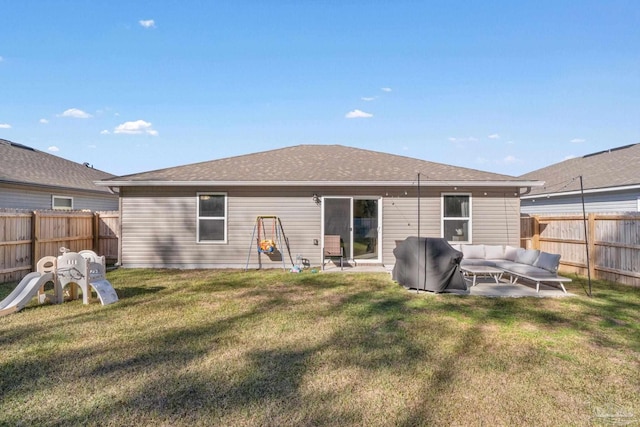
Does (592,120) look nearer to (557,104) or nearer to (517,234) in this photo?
(557,104)

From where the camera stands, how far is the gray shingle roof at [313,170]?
9.48 m

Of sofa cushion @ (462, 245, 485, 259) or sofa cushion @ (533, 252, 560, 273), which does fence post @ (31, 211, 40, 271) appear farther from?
sofa cushion @ (533, 252, 560, 273)

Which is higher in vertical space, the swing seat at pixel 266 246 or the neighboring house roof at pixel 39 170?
the neighboring house roof at pixel 39 170

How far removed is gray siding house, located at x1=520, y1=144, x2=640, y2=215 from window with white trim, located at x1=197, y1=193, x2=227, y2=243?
10.1 meters

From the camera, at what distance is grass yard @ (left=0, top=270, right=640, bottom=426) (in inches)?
100

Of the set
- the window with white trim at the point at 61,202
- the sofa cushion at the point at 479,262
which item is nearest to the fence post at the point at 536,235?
the sofa cushion at the point at 479,262

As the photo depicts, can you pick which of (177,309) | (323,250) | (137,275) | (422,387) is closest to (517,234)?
(323,250)

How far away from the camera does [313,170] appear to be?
10.3 metres

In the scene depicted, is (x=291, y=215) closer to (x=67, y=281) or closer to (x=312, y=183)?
(x=312, y=183)

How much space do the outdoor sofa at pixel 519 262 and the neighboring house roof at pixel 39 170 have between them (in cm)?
1115

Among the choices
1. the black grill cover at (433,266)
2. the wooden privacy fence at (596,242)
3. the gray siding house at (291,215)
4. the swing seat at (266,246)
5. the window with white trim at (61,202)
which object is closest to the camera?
the black grill cover at (433,266)

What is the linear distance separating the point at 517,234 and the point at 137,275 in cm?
1065

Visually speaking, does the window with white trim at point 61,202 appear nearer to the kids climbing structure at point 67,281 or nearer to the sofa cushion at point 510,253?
→ the kids climbing structure at point 67,281

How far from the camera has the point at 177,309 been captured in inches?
213
